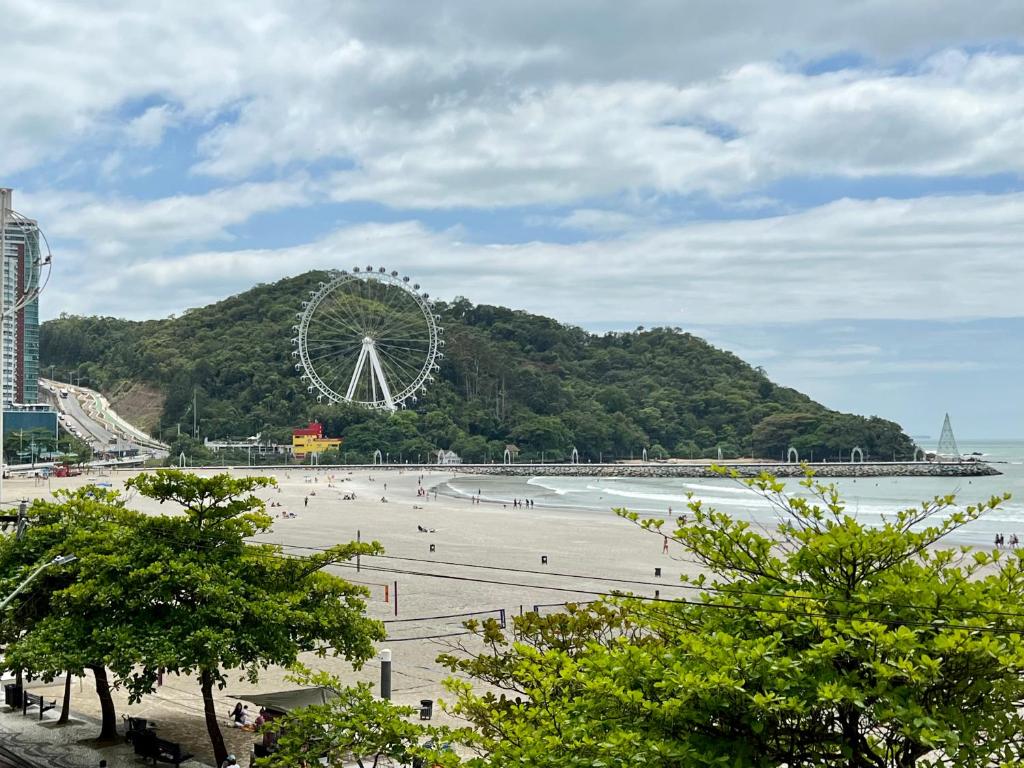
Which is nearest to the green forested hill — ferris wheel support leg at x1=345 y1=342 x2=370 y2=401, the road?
ferris wheel support leg at x1=345 y1=342 x2=370 y2=401

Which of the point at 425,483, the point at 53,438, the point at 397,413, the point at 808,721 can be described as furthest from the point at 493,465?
→ the point at 808,721

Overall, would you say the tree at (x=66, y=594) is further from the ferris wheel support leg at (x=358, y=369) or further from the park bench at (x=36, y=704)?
the ferris wheel support leg at (x=358, y=369)

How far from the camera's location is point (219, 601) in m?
13.3

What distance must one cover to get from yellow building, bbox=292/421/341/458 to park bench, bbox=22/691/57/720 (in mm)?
107528

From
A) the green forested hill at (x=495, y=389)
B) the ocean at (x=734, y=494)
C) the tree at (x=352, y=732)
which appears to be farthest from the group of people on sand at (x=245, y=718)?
the green forested hill at (x=495, y=389)

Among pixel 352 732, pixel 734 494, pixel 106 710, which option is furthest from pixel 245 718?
pixel 734 494

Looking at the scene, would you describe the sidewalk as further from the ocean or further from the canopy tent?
the ocean

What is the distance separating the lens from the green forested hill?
447 feet

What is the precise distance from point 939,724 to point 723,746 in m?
1.31

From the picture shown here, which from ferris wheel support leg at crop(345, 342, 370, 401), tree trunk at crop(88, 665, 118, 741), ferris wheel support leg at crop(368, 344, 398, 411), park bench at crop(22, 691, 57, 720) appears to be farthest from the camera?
ferris wheel support leg at crop(368, 344, 398, 411)

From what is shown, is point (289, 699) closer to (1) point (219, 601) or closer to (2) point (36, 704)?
(1) point (219, 601)

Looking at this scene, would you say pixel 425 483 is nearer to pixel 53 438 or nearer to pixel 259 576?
pixel 53 438

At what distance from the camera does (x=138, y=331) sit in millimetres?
176125

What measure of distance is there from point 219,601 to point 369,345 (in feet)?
394
